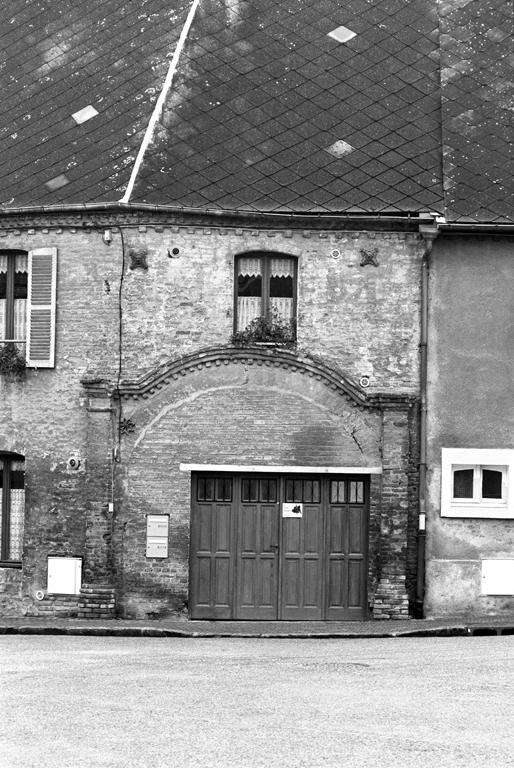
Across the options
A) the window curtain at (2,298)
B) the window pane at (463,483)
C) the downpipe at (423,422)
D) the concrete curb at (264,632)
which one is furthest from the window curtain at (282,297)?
the concrete curb at (264,632)

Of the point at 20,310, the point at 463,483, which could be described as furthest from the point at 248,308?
the point at 463,483

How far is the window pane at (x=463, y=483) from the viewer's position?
22938mm

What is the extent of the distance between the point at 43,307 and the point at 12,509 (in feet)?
10.9

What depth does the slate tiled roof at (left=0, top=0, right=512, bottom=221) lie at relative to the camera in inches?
914

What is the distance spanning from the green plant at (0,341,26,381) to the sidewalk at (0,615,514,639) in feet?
12.9

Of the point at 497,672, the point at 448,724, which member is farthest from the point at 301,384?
the point at 448,724

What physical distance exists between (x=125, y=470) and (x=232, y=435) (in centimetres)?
177

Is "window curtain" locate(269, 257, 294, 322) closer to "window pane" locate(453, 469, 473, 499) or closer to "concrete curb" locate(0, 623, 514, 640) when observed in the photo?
"window pane" locate(453, 469, 473, 499)

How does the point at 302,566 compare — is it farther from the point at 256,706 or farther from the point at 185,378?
the point at 256,706

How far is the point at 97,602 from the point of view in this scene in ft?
73.6

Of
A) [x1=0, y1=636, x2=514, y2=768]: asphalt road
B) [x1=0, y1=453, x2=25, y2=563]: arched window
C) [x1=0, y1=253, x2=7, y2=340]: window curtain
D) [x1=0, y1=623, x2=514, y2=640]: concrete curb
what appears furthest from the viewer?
[x1=0, y1=253, x2=7, y2=340]: window curtain

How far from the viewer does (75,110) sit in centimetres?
2477

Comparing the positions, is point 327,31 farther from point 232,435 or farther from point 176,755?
point 176,755

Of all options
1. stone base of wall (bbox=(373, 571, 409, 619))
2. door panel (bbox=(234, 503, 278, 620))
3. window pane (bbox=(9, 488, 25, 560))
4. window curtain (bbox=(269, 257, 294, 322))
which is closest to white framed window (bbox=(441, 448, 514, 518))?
stone base of wall (bbox=(373, 571, 409, 619))
